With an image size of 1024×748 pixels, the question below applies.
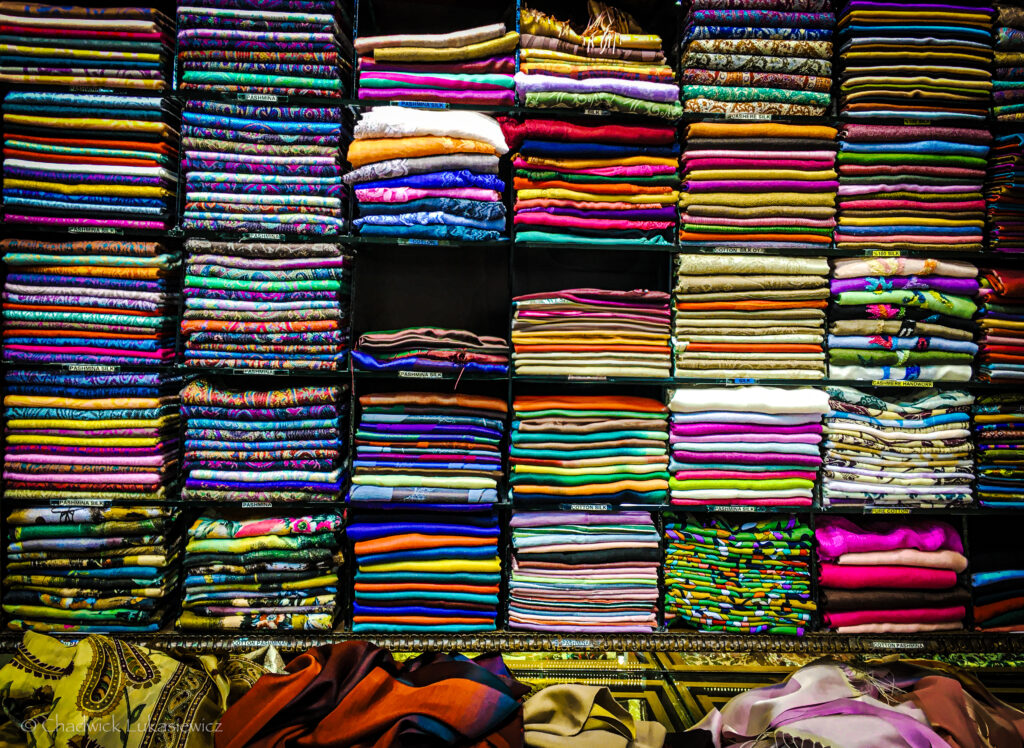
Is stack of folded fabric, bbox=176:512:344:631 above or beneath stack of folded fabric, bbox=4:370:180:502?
Answer: beneath

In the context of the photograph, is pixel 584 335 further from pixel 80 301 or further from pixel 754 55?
pixel 80 301

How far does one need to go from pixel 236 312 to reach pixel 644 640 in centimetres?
217

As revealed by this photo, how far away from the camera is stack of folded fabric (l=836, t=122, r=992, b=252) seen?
234cm

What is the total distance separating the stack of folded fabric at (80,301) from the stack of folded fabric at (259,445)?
36cm

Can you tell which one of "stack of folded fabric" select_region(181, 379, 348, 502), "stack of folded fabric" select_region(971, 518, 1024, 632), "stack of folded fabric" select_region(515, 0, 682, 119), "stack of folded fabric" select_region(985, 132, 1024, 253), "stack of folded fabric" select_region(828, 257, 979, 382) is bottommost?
"stack of folded fabric" select_region(971, 518, 1024, 632)

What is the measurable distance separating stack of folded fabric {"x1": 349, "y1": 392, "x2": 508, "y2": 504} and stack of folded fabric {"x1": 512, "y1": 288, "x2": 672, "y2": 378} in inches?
12.7

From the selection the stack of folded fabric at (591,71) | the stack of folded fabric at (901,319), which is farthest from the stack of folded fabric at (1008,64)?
the stack of folded fabric at (591,71)

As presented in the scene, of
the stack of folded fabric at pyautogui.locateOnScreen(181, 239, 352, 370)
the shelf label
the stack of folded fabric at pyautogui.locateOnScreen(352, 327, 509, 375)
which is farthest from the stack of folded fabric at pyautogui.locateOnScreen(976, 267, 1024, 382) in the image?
the stack of folded fabric at pyautogui.locateOnScreen(181, 239, 352, 370)

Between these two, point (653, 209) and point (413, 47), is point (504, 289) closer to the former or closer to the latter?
point (653, 209)

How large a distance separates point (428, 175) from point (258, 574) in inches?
70.6

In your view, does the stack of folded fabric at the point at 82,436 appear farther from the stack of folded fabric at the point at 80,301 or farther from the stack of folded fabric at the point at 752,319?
the stack of folded fabric at the point at 752,319

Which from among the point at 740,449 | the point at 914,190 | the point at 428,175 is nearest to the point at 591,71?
the point at 428,175

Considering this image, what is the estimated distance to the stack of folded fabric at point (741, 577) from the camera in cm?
238

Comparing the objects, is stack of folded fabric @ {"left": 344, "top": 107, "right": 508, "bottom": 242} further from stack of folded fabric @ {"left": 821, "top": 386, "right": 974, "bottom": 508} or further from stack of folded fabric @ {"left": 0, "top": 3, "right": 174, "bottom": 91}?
stack of folded fabric @ {"left": 821, "top": 386, "right": 974, "bottom": 508}
